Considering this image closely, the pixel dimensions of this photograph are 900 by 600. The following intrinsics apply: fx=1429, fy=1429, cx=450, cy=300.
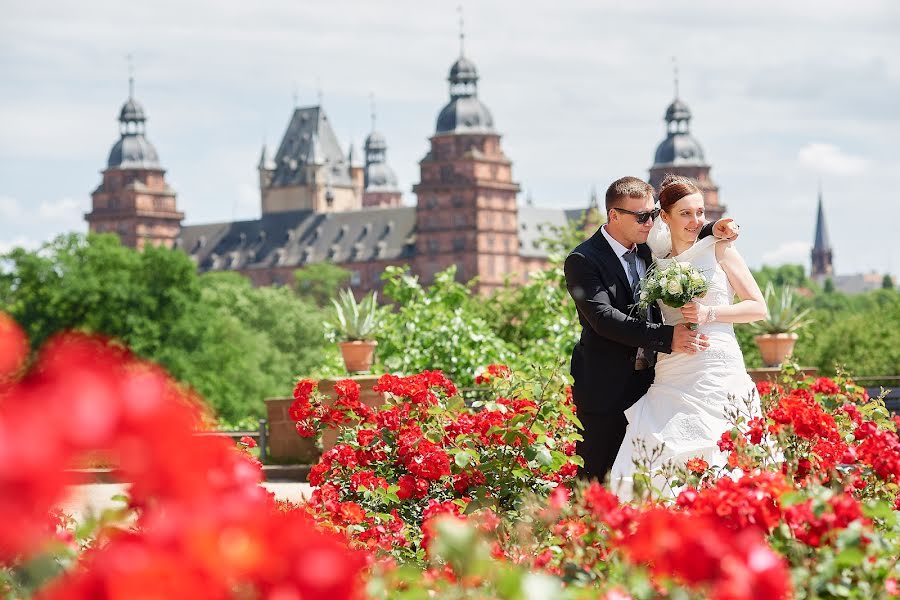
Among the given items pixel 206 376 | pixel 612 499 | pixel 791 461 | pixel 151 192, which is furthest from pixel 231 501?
pixel 151 192

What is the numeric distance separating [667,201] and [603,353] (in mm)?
674

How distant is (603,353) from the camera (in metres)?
5.84

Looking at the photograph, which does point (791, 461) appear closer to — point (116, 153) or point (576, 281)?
point (576, 281)

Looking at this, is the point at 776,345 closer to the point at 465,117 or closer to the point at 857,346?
the point at 857,346

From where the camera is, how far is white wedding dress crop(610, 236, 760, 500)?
5.49m

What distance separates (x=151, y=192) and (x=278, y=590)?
5209 inches

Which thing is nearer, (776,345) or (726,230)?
(726,230)

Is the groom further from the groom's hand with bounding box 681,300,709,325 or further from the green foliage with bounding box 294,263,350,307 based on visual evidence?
the green foliage with bounding box 294,263,350,307

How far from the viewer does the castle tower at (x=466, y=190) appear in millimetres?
109000

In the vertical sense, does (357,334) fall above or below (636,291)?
below

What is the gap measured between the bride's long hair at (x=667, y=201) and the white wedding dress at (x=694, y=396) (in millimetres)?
184

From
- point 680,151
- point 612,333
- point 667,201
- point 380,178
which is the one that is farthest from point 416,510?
point 380,178

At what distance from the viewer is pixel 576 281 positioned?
5.86 m

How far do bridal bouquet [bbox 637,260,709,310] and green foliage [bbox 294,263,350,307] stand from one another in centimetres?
10829
